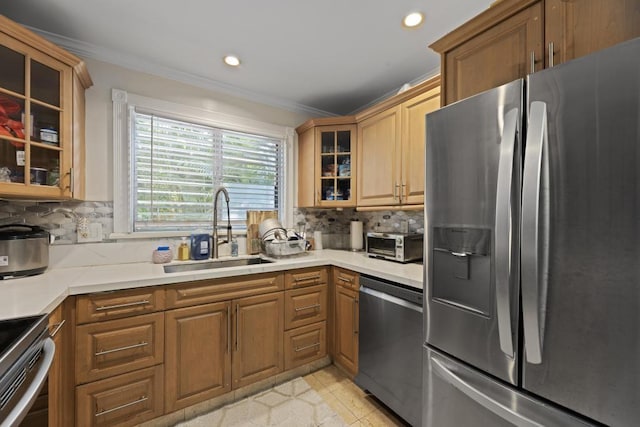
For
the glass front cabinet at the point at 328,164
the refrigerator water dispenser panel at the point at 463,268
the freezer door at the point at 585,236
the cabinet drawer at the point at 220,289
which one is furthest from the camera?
Answer: the glass front cabinet at the point at 328,164

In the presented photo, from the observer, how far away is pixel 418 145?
6.45 feet

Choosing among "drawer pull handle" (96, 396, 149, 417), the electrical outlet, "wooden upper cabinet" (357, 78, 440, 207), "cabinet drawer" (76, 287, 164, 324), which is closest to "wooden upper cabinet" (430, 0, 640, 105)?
"wooden upper cabinet" (357, 78, 440, 207)

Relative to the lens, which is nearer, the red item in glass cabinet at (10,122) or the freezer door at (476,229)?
the freezer door at (476,229)

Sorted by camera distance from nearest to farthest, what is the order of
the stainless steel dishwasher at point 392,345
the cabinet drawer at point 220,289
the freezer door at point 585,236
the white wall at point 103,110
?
the freezer door at point 585,236 < the stainless steel dishwasher at point 392,345 < the cabinet drawer at point 220,289 < the white wall at point 103,110

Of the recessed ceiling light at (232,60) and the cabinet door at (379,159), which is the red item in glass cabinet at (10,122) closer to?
the recessed ceiling light at (232,60)

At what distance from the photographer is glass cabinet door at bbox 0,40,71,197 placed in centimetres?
137

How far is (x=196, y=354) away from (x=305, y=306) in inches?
31.4

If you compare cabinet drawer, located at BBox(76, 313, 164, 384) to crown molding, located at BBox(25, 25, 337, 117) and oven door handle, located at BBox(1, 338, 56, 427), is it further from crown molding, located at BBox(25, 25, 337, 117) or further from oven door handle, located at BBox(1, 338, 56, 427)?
crown molding, located at BBox(25, 25, 337, 117)

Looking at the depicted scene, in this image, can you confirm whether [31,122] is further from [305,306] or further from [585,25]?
[585,25]

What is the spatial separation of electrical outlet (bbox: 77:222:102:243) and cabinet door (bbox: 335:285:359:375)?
5.91 feet

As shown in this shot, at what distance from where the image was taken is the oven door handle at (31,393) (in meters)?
0.71

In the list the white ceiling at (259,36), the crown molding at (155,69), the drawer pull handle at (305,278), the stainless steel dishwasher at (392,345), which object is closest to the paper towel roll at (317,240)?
the drawer pull handle at (305,278)

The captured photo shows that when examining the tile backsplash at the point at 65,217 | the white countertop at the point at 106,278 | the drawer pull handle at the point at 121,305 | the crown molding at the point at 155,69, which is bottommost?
the drawer pull handle at the point at 121,305

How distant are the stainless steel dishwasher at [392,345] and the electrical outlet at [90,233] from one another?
1.91 metres
